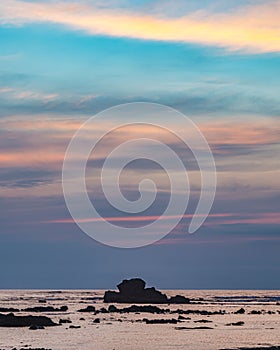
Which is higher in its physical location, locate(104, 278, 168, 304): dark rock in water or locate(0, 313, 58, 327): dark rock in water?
locate(104, 278, 168, 304): dark rock in water

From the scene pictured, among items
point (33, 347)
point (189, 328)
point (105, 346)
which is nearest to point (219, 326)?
point (189, 328)

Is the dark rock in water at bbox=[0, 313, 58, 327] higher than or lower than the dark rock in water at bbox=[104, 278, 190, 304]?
lower

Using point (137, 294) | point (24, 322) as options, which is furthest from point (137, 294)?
point (24, 322)

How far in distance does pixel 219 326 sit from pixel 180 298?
8867cm

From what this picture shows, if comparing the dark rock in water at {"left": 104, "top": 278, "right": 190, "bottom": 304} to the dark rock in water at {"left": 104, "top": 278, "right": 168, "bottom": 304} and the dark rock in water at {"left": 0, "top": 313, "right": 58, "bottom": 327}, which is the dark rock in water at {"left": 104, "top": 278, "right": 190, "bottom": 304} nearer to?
the dark rock in water at {"left": 104, "top": 278, "right": 168, "bottom": 304}

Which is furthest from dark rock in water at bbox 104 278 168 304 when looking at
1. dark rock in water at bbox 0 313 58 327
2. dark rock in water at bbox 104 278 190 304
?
dark rock in water at bbox 0 313 58 327

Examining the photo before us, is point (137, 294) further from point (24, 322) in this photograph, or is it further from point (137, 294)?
point (24, 322)

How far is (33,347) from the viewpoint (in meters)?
57.4

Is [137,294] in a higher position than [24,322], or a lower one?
higher

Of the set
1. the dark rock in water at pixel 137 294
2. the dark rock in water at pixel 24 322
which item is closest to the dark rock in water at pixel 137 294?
the dark rock in water at pixel 137 294

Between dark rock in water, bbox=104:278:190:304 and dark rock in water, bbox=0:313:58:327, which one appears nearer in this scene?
dark rock in water, bbox=0:313:58:327

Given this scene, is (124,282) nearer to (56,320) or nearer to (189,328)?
(56,320)

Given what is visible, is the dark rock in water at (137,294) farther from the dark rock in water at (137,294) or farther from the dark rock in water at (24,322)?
the dark rock in water at (24,322)

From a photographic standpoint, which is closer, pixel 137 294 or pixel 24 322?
pixel 24 322
